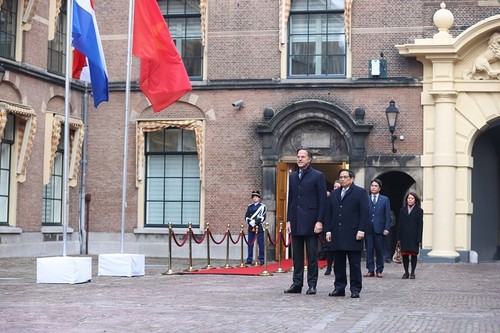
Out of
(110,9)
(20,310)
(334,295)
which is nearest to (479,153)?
(110,9)

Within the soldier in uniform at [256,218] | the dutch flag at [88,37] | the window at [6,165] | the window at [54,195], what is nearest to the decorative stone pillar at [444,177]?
the soldier in uniform at [256,218]

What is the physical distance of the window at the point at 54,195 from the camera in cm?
2569

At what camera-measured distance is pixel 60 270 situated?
1578cm

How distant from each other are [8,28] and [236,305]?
43.5ft

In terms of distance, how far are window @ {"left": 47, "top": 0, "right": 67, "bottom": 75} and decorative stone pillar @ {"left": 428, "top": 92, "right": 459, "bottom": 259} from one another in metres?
9.00

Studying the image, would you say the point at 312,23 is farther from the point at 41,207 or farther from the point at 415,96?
the point at 41,207

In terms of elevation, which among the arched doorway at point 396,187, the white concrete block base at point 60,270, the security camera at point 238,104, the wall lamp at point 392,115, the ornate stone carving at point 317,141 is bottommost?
the white concrete block base at point 60,270

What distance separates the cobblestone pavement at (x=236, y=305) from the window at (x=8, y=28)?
6643mm

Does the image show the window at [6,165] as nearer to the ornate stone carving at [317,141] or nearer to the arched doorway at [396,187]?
the ornate stone carving at [317,141]

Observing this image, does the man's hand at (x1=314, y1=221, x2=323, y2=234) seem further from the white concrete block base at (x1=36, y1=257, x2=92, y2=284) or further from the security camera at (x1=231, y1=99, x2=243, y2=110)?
the security camera at (x1=231, y1=99, x2=243, y2=110)

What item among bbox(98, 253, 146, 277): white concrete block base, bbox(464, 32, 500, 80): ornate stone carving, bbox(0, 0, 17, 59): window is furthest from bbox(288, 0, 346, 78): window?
bbox(98, 253, 146, 277): white concrete block base

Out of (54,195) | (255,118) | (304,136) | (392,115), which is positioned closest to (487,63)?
(392,115)

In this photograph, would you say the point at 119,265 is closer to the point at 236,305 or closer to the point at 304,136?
the point at 236,305

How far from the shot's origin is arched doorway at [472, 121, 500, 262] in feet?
91.2
